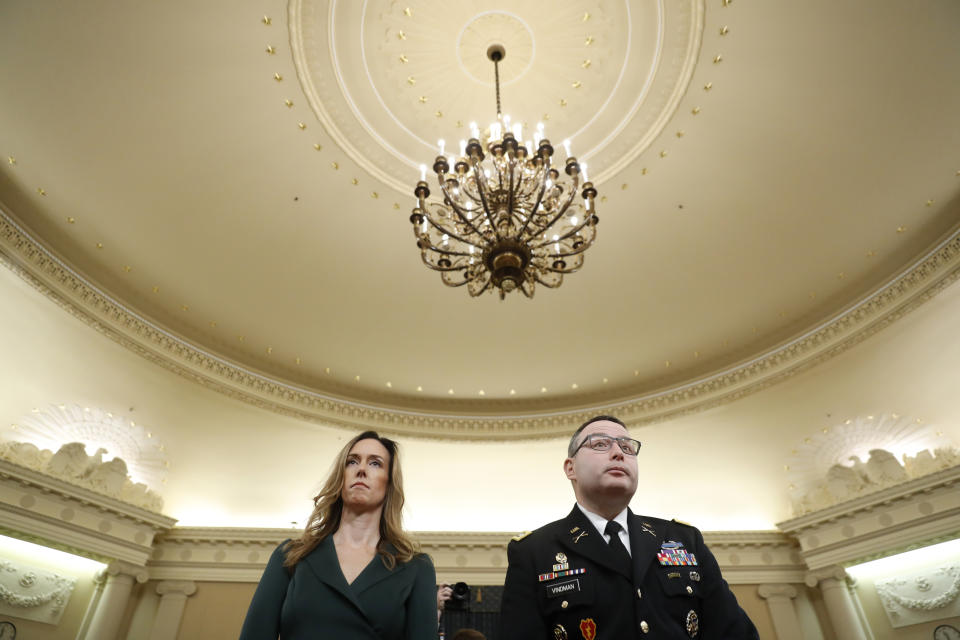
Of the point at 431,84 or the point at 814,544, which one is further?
the point at 814,544

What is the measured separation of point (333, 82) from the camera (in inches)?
250

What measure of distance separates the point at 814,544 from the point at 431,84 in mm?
9702

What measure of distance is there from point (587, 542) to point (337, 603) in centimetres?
96

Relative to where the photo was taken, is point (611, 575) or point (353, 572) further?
point (611, 575)

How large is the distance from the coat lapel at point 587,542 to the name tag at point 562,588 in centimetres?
11

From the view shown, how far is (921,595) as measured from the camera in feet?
27.7

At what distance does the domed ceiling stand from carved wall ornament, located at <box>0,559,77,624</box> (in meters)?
3.69

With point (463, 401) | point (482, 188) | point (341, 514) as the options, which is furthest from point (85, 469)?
point (341, 514)

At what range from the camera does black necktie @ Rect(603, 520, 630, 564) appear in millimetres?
2105

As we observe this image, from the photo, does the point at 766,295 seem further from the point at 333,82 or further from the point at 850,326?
the point at 333,82

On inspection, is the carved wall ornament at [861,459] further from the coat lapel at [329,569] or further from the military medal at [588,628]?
the coat lapel at [329,569]

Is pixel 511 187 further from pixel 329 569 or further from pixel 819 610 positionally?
pixel 819 610

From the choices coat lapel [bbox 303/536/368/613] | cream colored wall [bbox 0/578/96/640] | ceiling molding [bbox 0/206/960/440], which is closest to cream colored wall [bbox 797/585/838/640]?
ceiling molding [bbox 0/206/960/440]

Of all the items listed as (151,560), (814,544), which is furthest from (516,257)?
(151,560)
